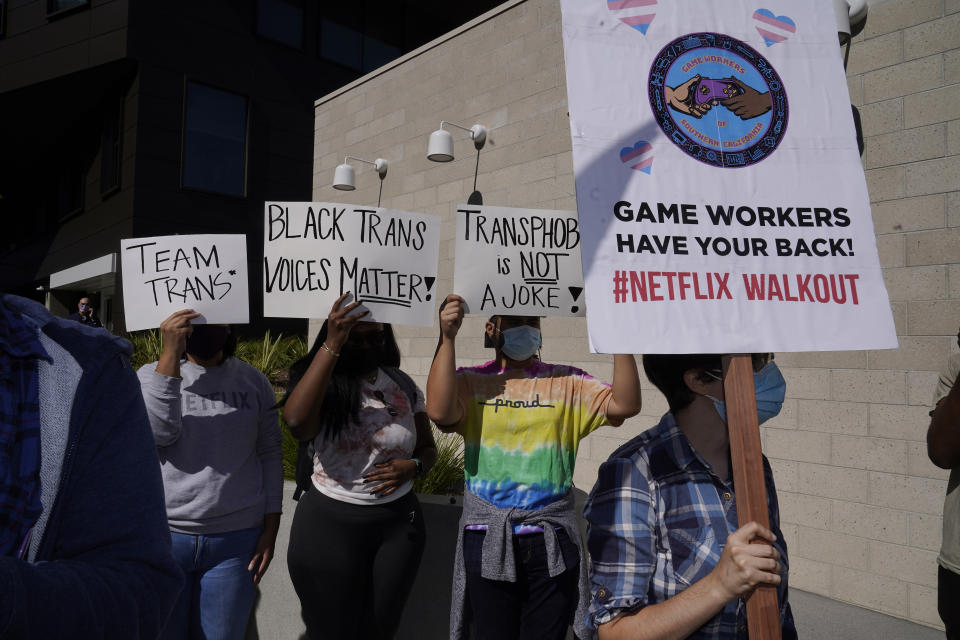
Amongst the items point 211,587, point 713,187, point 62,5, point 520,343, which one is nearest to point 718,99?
point 713,187

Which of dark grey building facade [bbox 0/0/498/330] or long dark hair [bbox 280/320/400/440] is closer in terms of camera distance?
long dark hair [bbox 280/320/400/440]

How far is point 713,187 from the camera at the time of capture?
1675mm

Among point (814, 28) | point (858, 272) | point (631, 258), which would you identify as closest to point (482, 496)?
point (631, 258)

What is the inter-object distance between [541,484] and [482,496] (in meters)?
0.25

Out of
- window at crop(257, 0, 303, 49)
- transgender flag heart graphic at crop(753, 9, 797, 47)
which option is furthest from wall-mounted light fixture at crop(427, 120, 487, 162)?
window at crop(257, 0, 303, 49)

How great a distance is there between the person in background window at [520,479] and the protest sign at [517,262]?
0.21 meters

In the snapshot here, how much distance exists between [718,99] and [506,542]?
5.65 ft

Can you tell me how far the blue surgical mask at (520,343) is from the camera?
2939 mm

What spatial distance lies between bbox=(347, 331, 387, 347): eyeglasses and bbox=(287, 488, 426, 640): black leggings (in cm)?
74

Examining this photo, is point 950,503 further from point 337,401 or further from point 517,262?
point 337,401

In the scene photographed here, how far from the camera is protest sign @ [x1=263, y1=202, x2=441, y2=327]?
308cm

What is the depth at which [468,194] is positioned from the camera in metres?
7.40

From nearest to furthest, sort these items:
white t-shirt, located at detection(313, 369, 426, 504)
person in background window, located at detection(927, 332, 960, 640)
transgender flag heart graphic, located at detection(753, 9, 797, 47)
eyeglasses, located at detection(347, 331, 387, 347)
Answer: transgender flag heart graphic, located at detection(753, 9, 797, 47), person in background window, located at detection(927, 332, 960, 640), white t-shirt, located at detection(313, 369, 426, 504), eyeglasses, located at detection(347, 331, 387, 347)

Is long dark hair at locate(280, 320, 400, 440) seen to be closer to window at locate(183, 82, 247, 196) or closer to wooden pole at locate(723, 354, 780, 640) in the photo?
wooden pole at locate(723, 354, 780, 640)
